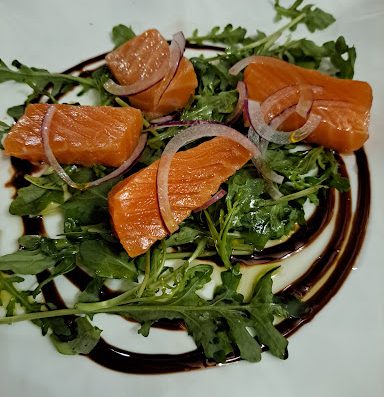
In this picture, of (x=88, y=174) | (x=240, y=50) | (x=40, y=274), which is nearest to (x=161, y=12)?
(x=240, y=50)

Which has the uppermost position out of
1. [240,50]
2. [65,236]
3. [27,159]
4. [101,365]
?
[240,50]

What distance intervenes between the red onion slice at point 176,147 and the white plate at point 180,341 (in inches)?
19.8

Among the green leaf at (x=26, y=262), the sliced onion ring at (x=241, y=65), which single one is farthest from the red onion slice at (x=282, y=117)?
the green leaf at (x=26, y=262)

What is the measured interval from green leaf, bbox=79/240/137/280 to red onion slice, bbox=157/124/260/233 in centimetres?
22

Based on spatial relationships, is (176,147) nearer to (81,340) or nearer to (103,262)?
(103,262)

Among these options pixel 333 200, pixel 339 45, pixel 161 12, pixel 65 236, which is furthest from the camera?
pixel 161 12

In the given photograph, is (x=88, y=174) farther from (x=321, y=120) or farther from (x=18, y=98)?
(x=321, y=120)

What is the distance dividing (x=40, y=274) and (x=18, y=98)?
888 mm

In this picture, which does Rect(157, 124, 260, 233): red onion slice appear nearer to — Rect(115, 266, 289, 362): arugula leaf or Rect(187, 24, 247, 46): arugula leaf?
Rect(115, 266, 289, 362): arugula leaf

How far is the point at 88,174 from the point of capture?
2.29 m

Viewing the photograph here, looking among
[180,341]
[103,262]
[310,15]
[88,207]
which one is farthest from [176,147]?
[310,15]

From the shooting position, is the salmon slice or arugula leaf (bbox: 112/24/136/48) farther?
arugula leaf (bbox: 112/24/136/48)

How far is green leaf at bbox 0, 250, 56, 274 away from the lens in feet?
6.59

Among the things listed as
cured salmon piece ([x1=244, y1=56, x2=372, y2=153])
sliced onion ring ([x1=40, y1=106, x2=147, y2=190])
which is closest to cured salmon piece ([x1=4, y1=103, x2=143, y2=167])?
sliced onion ring ([x1=40, y1=106, x2=147, y2=190])
